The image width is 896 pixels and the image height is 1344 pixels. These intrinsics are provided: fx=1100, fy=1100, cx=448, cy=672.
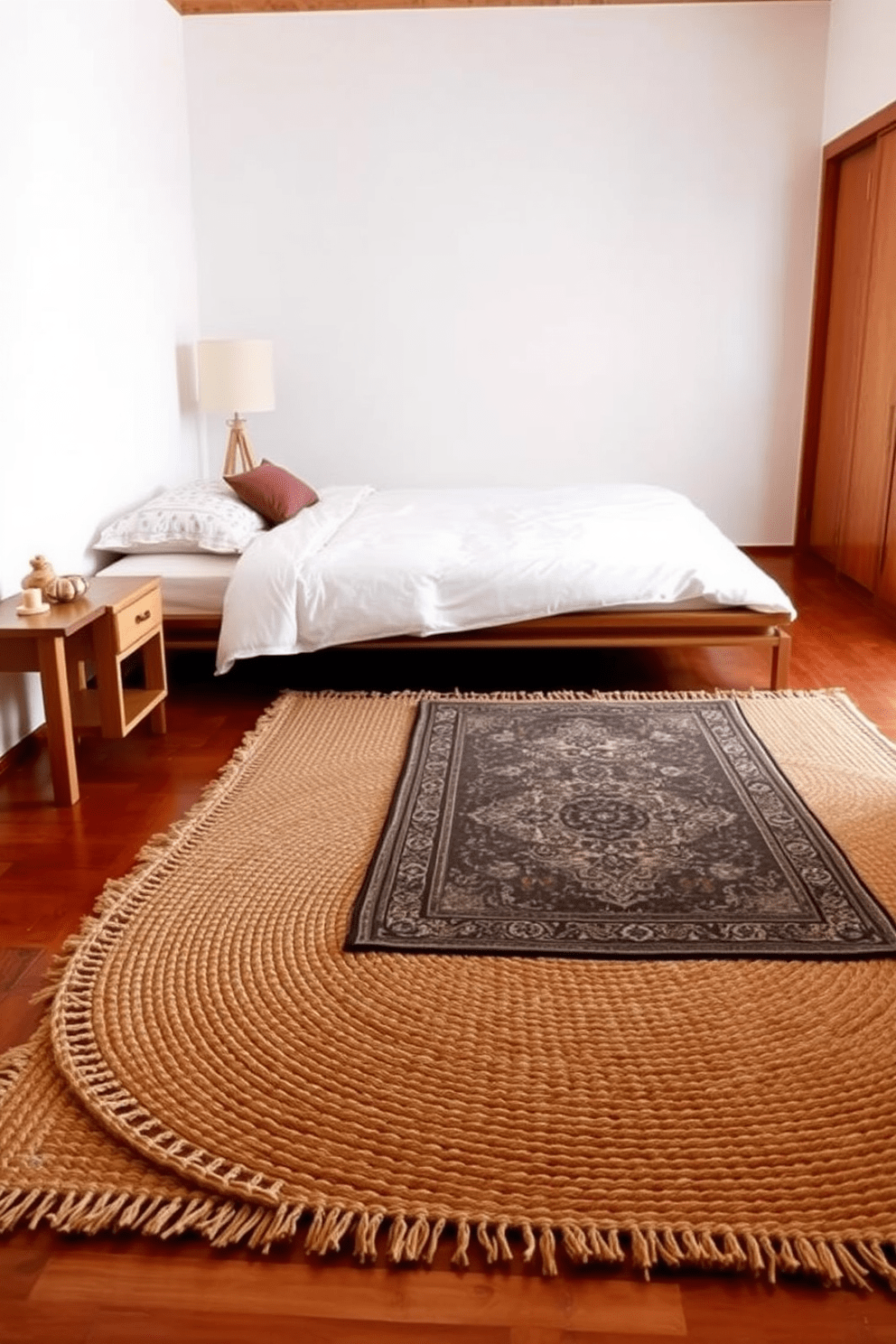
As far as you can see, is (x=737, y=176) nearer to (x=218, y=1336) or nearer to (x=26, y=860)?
(x=26, y=860)

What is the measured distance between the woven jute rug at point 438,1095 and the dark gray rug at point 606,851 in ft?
0.22

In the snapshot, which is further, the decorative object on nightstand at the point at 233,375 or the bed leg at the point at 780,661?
the decorative object on nightstand at the point at 233,375

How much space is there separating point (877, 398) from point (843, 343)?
63cm

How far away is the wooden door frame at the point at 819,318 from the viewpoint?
5.48 metres

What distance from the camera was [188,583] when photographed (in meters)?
3.75

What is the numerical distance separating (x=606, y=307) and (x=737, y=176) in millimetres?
914

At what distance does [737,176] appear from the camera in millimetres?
5652

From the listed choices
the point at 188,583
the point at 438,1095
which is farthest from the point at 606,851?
the point at 188,583

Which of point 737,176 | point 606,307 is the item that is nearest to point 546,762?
point 606,307

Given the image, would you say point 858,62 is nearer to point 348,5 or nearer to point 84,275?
point 348,5

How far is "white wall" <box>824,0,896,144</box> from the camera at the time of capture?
4707mm

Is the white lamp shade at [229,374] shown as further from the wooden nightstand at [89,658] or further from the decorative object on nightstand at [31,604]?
the decorative object on nightstand at [31,604]

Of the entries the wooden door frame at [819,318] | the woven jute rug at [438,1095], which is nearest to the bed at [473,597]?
the woven jute rug at [438,1095]

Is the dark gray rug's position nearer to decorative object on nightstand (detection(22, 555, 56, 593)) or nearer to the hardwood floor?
the hardwood floor
